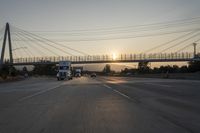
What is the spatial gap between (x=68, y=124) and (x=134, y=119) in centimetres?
229

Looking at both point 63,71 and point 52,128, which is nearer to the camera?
point 52,128

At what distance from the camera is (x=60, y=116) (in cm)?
1419

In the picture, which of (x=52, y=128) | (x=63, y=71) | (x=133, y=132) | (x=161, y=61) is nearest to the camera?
(x=133, y=132)

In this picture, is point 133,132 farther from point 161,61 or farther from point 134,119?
point 161,61

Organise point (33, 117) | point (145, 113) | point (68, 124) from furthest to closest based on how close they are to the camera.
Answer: point (145, 113) → point (33, 117) → point (68, 124)

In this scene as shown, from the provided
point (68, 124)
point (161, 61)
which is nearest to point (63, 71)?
point (161, 61)

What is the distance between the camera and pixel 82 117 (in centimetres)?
1385

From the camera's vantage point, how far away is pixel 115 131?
1072cm

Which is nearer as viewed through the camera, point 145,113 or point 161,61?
point 145,113

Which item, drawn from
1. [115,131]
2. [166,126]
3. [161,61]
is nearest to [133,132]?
[115,131]

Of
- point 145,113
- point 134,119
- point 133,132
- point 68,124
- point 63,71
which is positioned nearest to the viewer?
point 133,132

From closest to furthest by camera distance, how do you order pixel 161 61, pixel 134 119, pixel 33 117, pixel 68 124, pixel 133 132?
pixel 133 132 < pixel 68 124 < pixel 134 119 < pixel 33 117 < pixel 161 61

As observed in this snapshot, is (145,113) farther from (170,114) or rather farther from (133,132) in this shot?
(133,132)

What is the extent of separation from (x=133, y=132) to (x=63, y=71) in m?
71.5
